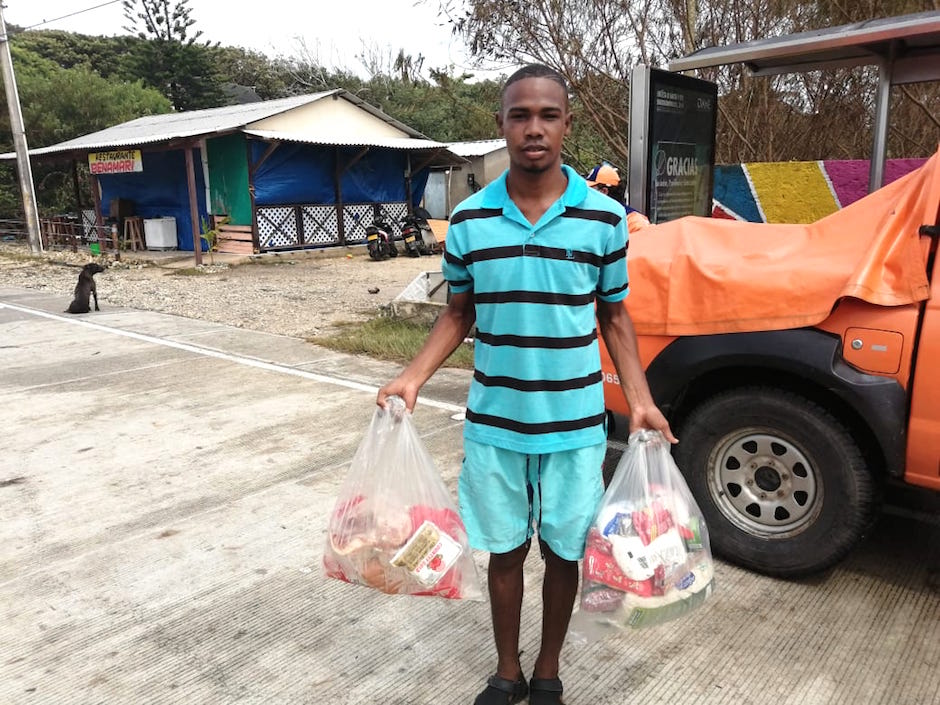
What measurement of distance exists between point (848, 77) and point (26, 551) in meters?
8.23

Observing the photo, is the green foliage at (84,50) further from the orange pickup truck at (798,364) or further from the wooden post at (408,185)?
the orange pickup truck at (798,364)

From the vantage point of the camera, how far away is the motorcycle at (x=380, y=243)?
17828mm

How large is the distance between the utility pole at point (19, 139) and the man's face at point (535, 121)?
20.5 m

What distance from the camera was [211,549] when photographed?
11.4 feet

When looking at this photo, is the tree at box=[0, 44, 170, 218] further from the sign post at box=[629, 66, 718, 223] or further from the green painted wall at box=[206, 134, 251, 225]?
the sign post at box=[629, 66, 718, 223]

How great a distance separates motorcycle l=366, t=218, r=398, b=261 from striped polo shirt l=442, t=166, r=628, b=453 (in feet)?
52.5

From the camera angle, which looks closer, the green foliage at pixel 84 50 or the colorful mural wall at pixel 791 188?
the colorful mural wall at pixel 791 188

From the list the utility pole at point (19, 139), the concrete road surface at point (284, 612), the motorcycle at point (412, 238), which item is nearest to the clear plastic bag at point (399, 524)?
the concrete road surface at point (284, 612)

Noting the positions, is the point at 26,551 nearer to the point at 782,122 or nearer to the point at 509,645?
the point at 509,645

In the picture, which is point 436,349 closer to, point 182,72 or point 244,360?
point 244,360

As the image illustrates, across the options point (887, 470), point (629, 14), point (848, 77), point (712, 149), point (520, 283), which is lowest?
point (887, 470)

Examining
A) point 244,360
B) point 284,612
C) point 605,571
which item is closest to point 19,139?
point 244,360

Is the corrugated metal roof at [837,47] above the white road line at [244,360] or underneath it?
above

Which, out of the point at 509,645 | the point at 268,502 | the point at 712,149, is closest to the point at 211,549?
the point at 268,502
